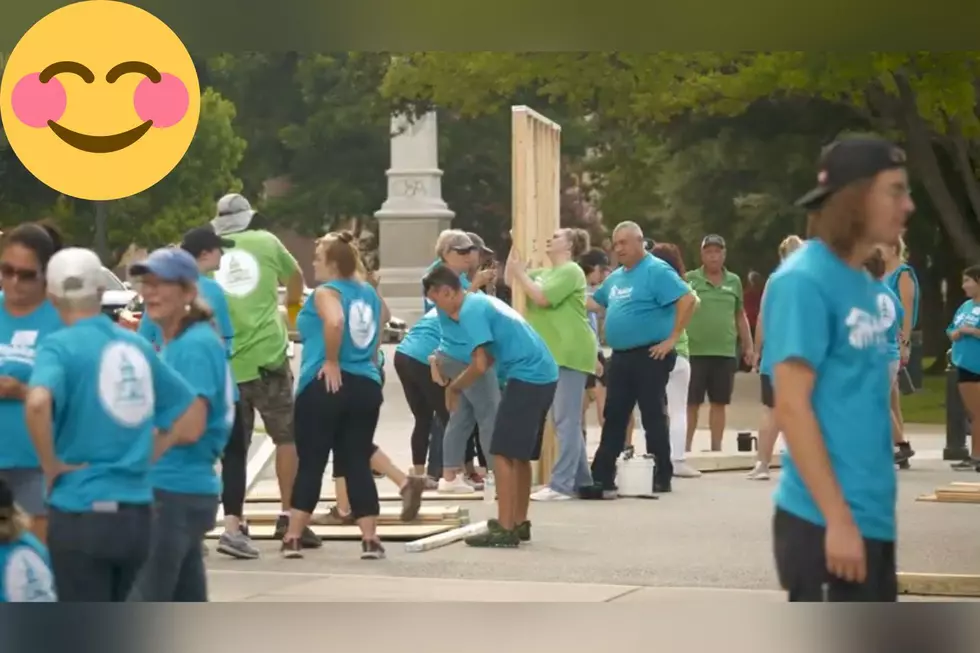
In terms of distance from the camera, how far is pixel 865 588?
4785mm

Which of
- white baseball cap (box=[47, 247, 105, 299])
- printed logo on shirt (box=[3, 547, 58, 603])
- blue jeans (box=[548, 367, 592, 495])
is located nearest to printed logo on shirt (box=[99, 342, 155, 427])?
white baseball cap (box=[47, 247, 105, 299])

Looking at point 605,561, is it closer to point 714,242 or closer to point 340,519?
point 340,519

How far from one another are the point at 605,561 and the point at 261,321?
182 centimetres

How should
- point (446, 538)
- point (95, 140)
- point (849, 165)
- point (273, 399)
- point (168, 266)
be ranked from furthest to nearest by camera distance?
1. point (446, 538)
2. point (273, 399)
3. point (95, 140)
4. point (168, 266)
5. point (849, 165)

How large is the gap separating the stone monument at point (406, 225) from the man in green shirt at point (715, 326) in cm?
177

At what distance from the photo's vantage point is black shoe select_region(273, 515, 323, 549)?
30.6 feet

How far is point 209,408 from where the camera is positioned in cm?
616

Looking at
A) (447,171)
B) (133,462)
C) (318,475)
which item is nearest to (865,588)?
(133,462)

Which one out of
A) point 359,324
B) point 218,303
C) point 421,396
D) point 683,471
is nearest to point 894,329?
point 359,324

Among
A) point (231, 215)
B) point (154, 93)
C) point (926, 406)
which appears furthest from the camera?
point (926, 406)

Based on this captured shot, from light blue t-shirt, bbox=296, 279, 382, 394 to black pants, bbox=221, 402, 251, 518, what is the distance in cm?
31

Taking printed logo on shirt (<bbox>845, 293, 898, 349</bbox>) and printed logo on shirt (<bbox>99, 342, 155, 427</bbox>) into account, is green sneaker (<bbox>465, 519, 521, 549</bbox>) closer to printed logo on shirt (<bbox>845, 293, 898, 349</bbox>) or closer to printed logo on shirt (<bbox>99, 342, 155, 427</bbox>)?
printed logo on shirt (<bbox>99, 342, 155, 427</bbox>)

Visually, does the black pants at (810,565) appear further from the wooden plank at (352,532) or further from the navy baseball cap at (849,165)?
the wooden plank at (352,532)

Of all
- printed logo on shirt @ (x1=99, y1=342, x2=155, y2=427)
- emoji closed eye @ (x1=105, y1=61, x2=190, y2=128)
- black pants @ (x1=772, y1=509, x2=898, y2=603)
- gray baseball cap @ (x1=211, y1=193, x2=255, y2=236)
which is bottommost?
black pants @ (x1=772, y1=509, x2=898, y2=603)
